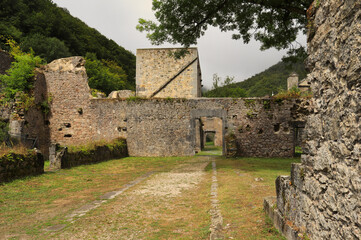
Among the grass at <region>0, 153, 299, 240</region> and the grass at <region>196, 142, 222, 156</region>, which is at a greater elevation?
the grass at <region>0, 153, 299, 240</region>

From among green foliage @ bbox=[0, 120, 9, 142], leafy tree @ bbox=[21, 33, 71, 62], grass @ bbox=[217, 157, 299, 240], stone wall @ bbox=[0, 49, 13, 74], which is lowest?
grass @ bbox=[217, 157, 299, 240]

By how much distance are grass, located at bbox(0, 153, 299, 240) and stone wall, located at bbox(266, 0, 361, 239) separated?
890mm

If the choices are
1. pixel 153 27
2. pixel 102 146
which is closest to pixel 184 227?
pixel 102 146

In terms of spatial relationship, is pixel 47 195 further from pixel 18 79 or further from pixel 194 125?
pixel 18 79

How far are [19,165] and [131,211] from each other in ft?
16.5

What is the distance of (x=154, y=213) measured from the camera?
4715 mm

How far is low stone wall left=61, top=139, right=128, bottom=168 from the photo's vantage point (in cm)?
1076

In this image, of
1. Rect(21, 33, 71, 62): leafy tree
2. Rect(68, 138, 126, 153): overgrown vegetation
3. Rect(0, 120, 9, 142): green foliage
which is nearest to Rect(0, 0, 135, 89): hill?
Rect(21, 33, 71, 62): leafy tree

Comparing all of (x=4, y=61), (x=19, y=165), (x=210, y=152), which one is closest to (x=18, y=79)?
(x=4, y=61)

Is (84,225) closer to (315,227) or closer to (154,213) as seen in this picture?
(154,213)

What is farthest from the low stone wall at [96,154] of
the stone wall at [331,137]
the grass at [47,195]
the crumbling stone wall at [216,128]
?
the crumbling stone wall at [216,128]

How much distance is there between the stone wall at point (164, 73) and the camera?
2116 cm

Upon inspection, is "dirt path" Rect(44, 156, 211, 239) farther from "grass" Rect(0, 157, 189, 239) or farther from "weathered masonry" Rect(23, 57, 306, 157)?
"weathered masonry" Rect(23, 57, 306, 157)

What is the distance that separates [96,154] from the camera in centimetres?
1258
